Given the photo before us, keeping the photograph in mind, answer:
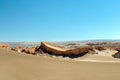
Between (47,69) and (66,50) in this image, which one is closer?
(47,69)

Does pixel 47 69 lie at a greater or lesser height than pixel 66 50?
greater

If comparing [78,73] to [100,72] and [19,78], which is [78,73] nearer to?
[100,72]

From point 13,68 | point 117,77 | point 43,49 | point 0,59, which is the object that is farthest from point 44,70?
point 43,49

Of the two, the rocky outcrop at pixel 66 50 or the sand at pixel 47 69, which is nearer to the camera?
the sand at pixel 47 69

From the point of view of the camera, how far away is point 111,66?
17.0ft

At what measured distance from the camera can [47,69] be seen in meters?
4.36

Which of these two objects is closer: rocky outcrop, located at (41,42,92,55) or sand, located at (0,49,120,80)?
sand, located at (0,49,120,80)

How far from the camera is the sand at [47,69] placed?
3.95 meters

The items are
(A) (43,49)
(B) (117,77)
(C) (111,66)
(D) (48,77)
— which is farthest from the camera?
(A) (43,49)

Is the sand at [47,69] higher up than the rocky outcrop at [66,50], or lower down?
higher up

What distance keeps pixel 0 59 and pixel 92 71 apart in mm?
1717

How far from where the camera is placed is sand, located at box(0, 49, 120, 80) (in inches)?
156

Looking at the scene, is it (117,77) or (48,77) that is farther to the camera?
(117,77)

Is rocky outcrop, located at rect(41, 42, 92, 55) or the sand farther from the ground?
the sand
